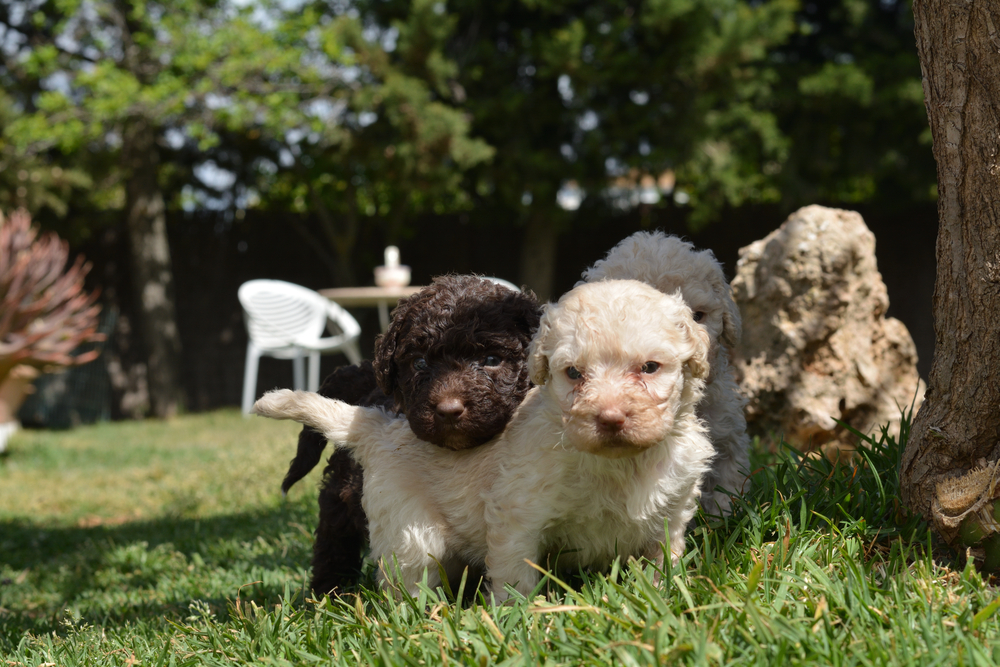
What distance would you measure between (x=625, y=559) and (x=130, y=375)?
45.3 ft

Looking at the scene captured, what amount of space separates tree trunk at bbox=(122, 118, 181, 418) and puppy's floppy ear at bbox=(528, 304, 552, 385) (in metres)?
12.1

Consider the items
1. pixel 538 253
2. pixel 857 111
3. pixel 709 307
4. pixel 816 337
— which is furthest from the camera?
pixel 538 253

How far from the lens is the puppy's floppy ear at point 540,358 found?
2.14m

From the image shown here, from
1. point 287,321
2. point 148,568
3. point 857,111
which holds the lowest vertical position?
point 148,568

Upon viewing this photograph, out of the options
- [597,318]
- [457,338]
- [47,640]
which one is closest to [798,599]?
[597,318]

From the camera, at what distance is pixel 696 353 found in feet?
7.12

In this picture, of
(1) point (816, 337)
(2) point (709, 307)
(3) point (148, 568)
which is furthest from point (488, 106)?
(2) point (709, 307)

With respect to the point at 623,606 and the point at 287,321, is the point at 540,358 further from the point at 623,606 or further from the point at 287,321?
the point at 287,321

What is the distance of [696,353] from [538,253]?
36.0 feet

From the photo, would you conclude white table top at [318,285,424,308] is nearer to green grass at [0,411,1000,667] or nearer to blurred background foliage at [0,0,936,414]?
blurred background foliage at [0,0,936,414]

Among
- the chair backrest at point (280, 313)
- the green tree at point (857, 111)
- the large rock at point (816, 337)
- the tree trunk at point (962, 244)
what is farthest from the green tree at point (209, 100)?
the tree trunk at point (962, 244)

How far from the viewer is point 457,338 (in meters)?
2.37

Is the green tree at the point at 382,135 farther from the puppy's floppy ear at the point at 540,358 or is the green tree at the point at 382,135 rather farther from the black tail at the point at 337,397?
the puppy's floppy ear at the point at 540,358

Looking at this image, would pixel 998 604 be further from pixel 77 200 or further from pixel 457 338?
pixel 77 200
